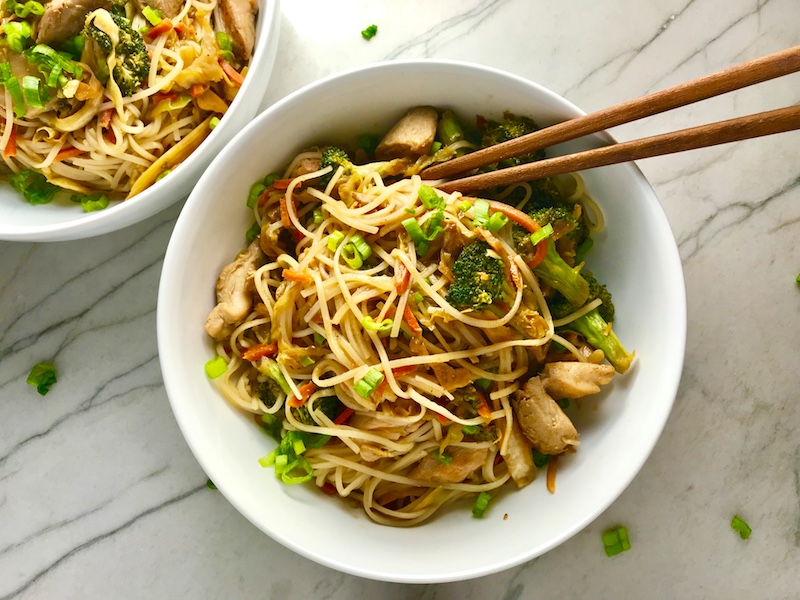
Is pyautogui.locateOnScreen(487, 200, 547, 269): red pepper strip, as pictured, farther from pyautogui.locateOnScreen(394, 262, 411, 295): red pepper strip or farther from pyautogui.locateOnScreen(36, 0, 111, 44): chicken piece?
pyautogui.locateOnScreen(36, 0, 111, 44): chicken piece

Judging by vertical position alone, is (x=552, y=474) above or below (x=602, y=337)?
below

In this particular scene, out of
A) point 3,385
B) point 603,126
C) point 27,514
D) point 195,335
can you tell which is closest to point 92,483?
point 27,514

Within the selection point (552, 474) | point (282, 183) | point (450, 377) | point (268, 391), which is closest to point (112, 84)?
point (282, 183)

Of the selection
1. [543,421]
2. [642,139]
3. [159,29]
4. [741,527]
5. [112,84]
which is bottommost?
[741,527]

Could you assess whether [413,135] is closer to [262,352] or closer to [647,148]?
[647,148]

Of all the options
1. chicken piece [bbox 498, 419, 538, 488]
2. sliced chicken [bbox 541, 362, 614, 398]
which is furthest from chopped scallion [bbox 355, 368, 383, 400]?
sliced chicken [bbox 541, 362, 614, 398]

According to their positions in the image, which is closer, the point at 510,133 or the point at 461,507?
the point at 510,133

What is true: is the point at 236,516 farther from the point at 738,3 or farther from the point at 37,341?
the point at 738,3
